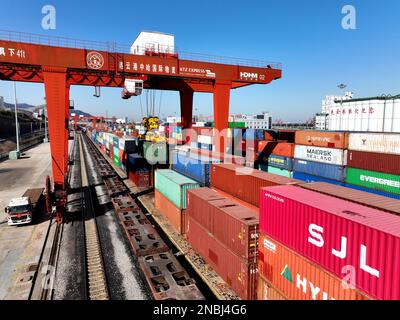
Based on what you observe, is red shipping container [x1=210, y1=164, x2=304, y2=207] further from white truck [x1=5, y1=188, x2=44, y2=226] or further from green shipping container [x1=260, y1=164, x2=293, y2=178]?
white truck [x1=5, y1=188, x2=44, y2=226]

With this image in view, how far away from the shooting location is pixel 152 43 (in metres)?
24.9

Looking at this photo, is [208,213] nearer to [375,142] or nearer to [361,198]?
[361,198]

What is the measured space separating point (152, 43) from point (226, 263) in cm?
1994

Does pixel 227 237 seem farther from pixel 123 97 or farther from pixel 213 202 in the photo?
pixel 123 97

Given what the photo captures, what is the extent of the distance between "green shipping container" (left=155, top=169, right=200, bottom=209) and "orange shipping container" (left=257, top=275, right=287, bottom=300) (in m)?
9.32

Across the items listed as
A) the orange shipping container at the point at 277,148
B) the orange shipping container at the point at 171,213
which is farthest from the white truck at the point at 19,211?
the orange shipping container at the point at 277,148

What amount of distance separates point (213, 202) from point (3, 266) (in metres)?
13.5

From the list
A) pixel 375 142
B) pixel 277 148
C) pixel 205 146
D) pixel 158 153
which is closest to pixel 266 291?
pixel 375 142

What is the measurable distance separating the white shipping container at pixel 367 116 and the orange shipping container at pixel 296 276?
1199 inches

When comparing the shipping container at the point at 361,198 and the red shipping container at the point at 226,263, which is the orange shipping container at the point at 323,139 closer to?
the shipping container at the point at 361,198

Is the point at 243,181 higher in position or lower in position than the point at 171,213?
higher

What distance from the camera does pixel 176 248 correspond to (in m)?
19.3

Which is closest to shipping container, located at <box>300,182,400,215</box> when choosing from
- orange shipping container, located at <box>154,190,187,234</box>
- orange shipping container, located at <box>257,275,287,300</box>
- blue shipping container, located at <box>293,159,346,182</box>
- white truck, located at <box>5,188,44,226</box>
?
orange shipping container, located at <box>257,275,287,300</box>
